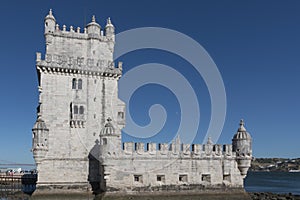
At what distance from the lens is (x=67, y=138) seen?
113ft

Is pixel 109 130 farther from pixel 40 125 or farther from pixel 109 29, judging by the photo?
pixel 109 29

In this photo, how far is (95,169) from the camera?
3509 cm

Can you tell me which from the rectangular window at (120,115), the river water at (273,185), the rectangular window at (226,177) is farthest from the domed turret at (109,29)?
the river water at (273,185)

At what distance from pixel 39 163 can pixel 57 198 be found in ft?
13.2

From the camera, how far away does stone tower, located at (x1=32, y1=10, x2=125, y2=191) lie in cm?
3369

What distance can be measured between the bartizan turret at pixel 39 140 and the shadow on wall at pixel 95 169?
485cm

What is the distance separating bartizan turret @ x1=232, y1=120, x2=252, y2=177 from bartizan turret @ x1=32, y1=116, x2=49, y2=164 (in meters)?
20.3

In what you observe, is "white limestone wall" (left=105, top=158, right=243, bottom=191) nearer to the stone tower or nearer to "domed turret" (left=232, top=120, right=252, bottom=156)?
"domed turret" (left=232, top=120, right=252, bottom=156)

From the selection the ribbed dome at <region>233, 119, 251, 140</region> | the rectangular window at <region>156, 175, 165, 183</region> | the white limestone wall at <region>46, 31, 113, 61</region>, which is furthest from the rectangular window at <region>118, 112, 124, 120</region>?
the ribbed dome at <region>233, 119, 251, 140</region>

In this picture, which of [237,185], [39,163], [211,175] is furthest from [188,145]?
[39,163]

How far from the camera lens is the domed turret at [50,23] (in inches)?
1393

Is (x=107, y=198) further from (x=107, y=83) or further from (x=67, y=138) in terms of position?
(x=107, y=83)

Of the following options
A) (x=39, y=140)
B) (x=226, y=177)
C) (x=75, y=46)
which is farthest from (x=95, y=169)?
(x=226, y=177)

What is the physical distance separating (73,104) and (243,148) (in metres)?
18.9
